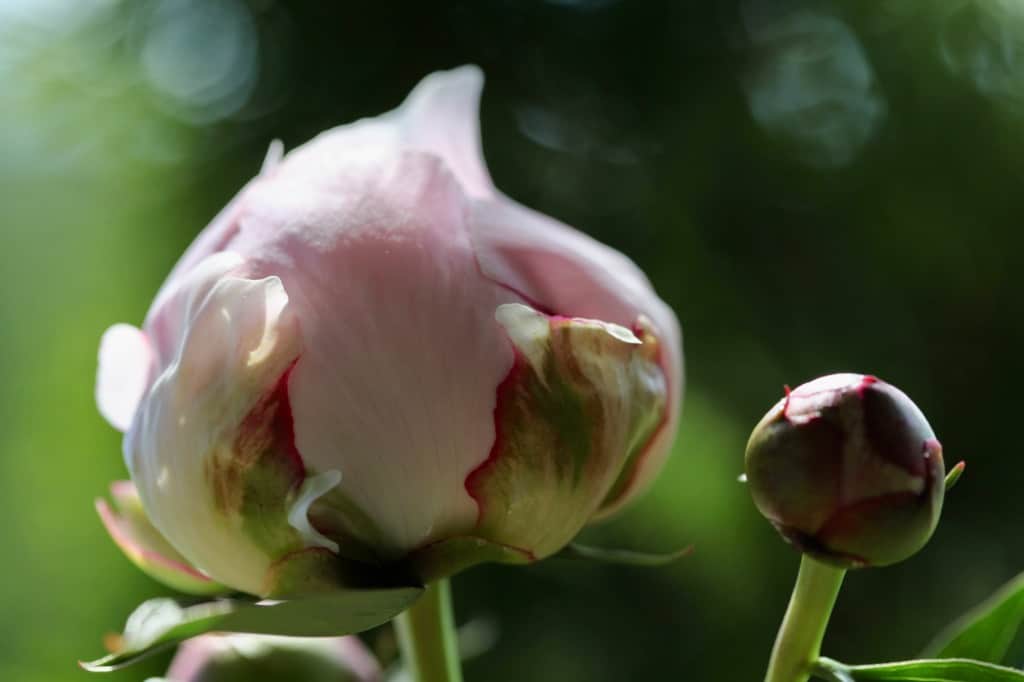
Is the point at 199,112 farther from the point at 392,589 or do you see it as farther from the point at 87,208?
the point at 392,589

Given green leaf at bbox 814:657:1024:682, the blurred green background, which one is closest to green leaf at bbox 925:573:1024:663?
green leaf at bbox 814:657:1024:682

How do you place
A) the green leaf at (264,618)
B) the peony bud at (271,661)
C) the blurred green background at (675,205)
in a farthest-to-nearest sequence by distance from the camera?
the blurred green background at (675,205), the peony bud at (271,661), the green leaf at (264,618)

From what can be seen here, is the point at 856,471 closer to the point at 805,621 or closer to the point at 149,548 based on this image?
the point at 805,621

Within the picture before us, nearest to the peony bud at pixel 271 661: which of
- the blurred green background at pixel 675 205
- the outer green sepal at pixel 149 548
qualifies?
the outer green sepal at pixel 149 548

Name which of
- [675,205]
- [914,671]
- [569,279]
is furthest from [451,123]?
[675,205]

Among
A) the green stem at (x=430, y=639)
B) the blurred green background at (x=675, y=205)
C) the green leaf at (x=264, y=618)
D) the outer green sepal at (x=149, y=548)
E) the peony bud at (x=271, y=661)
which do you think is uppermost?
the green leaf at (x=264, y=618)

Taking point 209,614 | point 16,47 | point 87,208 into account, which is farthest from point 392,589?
point 16,47

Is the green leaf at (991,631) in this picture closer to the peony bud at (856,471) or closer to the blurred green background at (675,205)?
the peony bud at (856,471)
